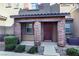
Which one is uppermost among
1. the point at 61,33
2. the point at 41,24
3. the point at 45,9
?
the point at 45,9

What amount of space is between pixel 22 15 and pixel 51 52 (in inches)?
31.4

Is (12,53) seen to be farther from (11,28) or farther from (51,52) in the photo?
(51,52)

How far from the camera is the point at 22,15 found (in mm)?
3129

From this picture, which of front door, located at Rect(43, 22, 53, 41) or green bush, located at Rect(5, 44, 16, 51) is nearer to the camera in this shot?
green bush, located at Rect(5, 44, 16, 51)

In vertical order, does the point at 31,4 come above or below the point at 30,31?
above

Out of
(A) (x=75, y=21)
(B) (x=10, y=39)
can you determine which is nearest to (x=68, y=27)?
(A) (x=75, y=21)

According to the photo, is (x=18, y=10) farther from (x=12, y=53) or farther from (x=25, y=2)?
Answer: (x=12, y=53)

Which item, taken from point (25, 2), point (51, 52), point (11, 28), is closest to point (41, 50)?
point (51, 52)

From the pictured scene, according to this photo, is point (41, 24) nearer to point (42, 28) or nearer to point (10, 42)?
point (42, 28)

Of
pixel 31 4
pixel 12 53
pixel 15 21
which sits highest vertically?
pixel 31 4

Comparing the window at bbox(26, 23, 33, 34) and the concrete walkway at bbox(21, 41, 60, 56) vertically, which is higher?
the window at bbox(26, 23, 33, 34)

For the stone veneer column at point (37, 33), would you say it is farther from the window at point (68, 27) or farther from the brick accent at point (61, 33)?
the window at point (68, 27)

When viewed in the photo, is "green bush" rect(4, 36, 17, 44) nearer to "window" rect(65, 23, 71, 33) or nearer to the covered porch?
the covered porch

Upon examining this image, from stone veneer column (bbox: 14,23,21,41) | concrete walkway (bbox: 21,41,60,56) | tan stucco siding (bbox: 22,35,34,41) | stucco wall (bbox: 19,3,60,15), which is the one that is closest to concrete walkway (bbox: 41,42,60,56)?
concrete walkway (bbox: 21,41,60,56)
